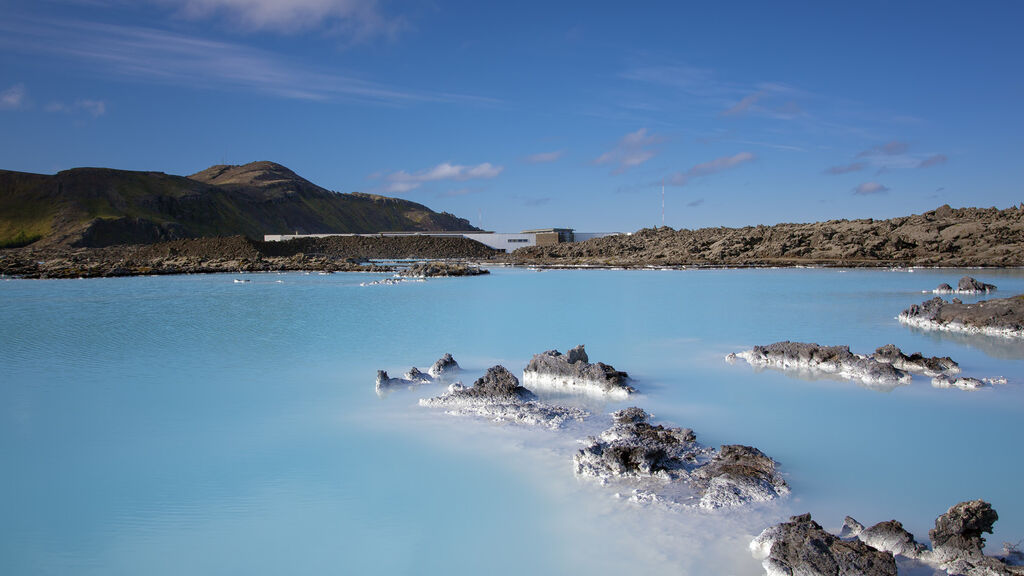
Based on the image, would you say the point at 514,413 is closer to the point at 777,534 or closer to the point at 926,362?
the point at 777,534

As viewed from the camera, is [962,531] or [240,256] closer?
[962,531]

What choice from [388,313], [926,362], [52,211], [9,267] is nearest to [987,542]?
[926,362]

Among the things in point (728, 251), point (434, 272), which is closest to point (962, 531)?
point (434, 272)

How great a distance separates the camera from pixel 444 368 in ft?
23.2

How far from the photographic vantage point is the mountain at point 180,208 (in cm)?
6862

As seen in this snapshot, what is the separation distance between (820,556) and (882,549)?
0.40 meters

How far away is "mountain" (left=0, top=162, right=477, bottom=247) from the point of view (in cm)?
6862

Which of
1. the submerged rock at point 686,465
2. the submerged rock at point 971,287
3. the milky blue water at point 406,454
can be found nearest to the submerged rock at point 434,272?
the milky blue water at point 406,454

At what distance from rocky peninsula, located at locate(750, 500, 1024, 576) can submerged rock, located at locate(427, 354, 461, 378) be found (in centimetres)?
441

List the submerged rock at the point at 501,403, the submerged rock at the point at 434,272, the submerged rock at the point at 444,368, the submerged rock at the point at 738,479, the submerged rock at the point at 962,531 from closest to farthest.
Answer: the submerged rock at the point at 962,531, the submerged rock at the point at 738,479, the submerged rock at the point at 501,403, the submerged rock at the point at 444,368, the submerged rock at the point at 434,272

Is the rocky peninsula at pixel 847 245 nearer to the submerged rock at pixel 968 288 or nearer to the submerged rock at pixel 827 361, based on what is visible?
the submerged rock at pixel 968 288

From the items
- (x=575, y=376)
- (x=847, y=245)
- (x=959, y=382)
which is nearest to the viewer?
(x=959, y=382)

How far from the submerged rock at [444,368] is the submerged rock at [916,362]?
15.1ft

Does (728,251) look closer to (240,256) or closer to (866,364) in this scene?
(240,256)
